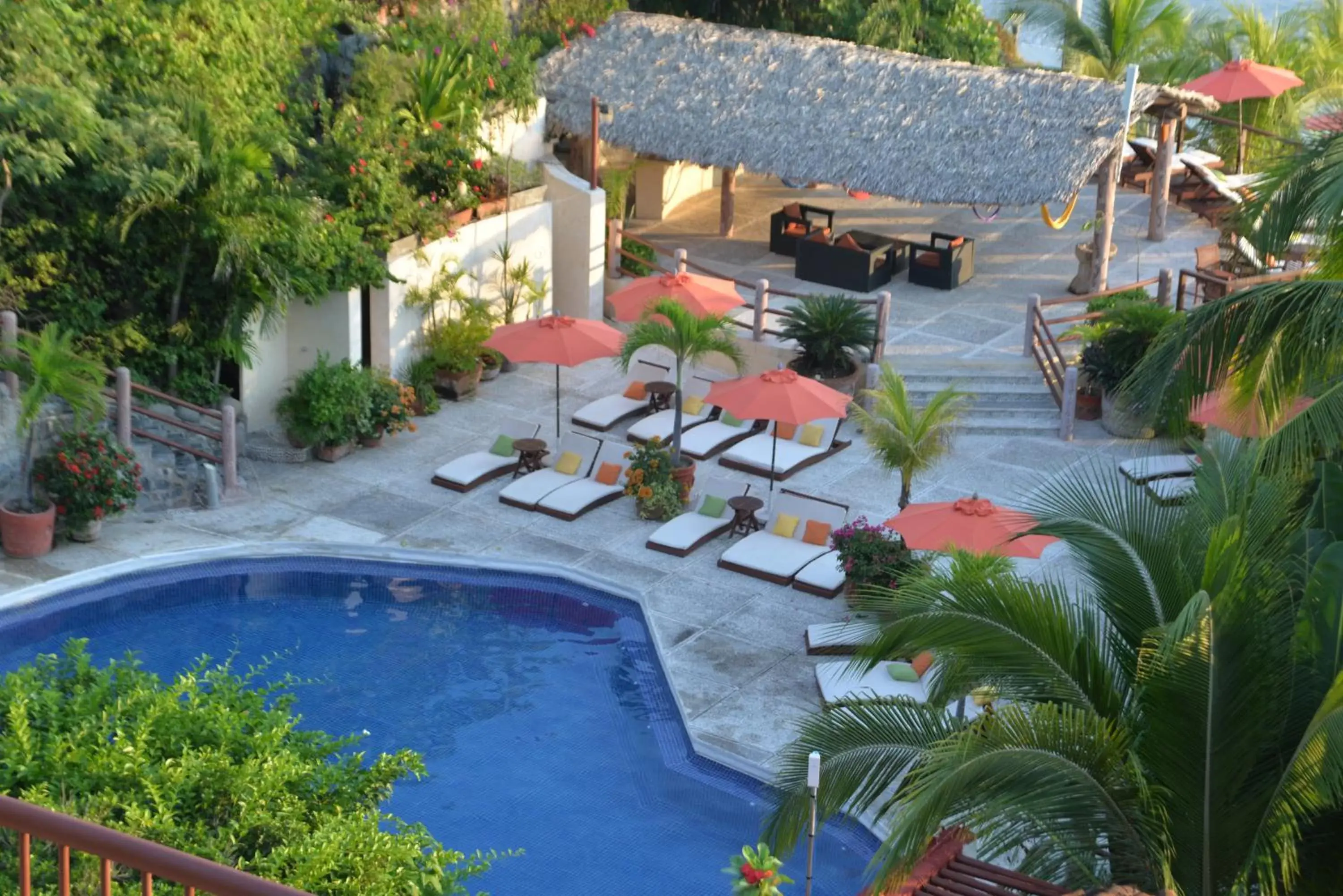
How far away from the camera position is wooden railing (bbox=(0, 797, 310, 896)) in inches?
151

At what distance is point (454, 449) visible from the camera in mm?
20828

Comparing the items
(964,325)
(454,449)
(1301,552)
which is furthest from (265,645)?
(964,325)

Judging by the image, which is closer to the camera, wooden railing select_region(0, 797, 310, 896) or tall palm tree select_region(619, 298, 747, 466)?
wooden railing select_region(0, 797, 310, 896)

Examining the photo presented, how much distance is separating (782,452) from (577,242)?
212 inches

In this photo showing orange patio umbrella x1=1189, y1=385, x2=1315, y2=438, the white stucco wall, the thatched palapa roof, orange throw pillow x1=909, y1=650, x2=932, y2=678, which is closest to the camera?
orange patio umbrella x1=1189, y1=385, x2=1315, y2=438

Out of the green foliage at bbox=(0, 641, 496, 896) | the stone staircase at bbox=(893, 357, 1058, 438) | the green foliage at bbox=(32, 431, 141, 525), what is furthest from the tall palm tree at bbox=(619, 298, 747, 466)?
the green foliage at bbox=(0, 641, 496, 896)

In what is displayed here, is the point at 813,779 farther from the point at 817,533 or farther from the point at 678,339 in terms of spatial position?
the point at 678,339

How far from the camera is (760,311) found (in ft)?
74.3

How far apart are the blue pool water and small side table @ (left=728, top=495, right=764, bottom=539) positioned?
6.09ft

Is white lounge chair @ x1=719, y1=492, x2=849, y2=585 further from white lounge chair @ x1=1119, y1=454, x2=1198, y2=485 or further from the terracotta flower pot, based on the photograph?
the terracotta flower pot

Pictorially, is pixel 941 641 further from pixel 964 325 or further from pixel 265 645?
pixel 964 325

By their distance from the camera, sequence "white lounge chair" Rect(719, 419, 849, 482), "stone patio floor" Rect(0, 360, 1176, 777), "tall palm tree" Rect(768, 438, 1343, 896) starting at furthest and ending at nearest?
"white lounge chair" Rect(719, 419, 849, 482) → "stone patio floor" Rect(0, 360, 1176, 777) → "tall palm tree" Rect(768, 438, 1343, 896)

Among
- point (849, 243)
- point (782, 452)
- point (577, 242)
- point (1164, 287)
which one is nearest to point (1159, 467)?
point (1164, 287)

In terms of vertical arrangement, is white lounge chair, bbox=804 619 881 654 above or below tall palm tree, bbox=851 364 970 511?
below
